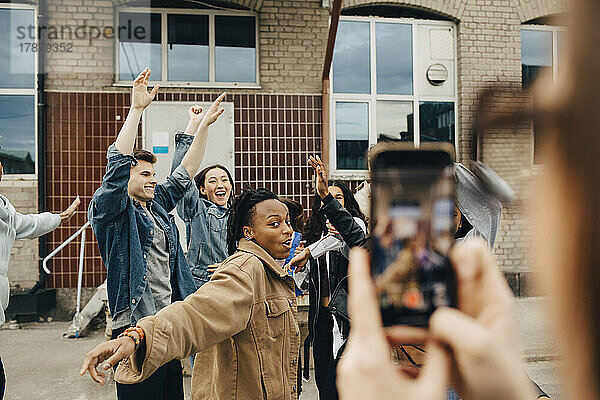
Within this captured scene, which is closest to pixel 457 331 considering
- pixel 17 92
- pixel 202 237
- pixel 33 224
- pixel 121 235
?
pixel 121 235

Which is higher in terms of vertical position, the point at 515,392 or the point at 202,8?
the point at 202,8

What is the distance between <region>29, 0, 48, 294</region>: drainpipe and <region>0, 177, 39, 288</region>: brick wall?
0.08m

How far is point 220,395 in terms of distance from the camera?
7.37 ft

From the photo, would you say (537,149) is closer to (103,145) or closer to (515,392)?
(515,392)

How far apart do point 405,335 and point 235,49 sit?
26.6 feet

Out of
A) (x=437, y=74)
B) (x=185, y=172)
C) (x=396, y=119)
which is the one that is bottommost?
(x=185, y=172)

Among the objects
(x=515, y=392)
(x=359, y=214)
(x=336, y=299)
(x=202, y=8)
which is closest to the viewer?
(x=515, y=392)

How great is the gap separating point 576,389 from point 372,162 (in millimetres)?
272

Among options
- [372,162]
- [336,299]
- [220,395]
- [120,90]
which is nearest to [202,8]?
[120,90]

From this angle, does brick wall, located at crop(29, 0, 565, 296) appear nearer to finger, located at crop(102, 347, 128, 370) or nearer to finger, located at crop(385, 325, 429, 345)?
finger, located at crop(102, 347, 128, 370)

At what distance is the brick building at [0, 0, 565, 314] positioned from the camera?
7.52m

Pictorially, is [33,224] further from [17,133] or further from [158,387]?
[17,133]

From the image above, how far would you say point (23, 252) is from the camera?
7.38 meters

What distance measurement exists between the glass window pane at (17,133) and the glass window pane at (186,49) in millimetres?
2063
